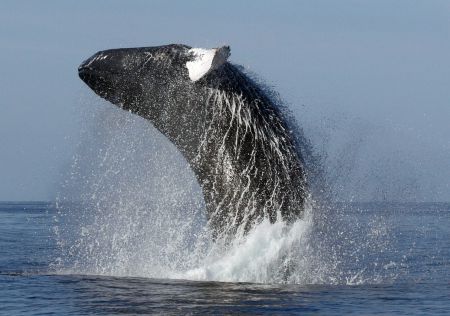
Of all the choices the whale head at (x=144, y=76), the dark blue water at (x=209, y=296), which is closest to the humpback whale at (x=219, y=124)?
the whale head at (x=144, y=76)

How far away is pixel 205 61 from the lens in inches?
547

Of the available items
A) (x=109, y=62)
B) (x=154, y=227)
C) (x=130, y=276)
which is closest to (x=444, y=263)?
(x=154, y=227)

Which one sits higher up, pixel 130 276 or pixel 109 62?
pixel 109 62

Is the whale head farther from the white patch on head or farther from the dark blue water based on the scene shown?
the dark blue water

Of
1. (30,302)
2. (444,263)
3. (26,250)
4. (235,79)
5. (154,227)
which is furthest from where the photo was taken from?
(26,250)

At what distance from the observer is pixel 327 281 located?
16.0m

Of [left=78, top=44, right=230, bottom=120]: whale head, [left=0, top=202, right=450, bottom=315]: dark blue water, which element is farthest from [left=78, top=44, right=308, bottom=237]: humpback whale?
[left=0, top=202, right=450, bottom=315]: dark blue water

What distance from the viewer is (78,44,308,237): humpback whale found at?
14.7 m

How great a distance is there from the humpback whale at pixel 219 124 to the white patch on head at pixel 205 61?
0.08m

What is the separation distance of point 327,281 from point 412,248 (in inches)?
428

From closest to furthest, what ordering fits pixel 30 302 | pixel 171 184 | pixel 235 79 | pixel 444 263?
pixel 30 302, pixel 235 79, pixel 171 184, pixel 444 263

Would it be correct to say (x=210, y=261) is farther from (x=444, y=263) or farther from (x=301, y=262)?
(x=444, y=263)

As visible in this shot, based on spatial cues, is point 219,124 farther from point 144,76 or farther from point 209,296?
point 209,296

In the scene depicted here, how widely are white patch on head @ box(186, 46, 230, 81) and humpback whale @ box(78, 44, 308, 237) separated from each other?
76 mm
